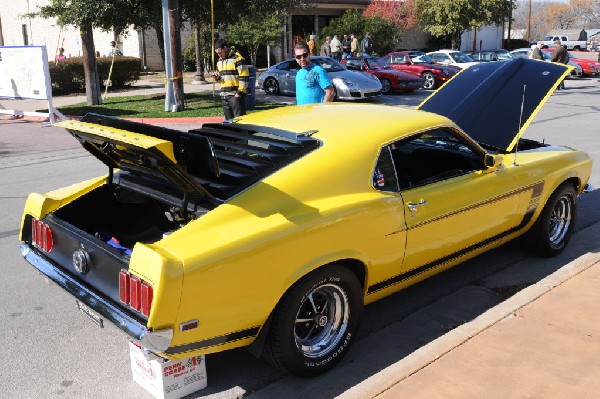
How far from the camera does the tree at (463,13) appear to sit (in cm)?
3650

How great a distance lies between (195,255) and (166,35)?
13.2 meters

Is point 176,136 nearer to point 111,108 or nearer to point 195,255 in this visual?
point 195,255

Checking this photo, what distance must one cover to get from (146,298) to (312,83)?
553cm

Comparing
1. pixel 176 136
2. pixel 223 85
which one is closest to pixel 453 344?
pixel 176 136

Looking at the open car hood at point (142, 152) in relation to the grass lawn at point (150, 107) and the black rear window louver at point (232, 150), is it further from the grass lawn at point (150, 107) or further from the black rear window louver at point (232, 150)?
the grass lawn at point (150, 107)

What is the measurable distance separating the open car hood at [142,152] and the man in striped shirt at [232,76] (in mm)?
7645

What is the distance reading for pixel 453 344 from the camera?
3.57m

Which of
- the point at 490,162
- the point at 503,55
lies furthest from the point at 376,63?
the point at 490,162

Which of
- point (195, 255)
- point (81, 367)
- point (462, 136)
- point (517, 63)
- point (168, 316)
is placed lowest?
point (81, 367)

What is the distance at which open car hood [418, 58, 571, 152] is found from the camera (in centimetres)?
554

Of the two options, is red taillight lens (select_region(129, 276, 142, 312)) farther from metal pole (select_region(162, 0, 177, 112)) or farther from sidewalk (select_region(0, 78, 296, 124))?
metal pole (select_region(162, 0, 177, 112))

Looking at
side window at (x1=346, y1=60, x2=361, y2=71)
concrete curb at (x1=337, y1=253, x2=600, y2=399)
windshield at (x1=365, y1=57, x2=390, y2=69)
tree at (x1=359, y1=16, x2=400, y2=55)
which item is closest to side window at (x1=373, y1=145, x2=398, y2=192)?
concrete curb at (x1=337, y1=253, x2=600, y2=399)

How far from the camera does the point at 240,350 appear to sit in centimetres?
398

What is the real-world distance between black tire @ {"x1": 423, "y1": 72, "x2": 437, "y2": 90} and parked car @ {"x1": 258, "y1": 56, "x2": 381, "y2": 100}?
5.28 metres
